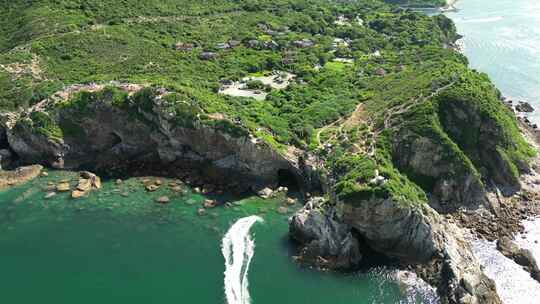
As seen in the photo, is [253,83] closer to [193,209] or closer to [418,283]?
[193,209]

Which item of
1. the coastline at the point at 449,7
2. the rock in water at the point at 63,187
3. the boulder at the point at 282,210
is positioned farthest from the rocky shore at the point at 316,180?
the coastline at the point at 449,7

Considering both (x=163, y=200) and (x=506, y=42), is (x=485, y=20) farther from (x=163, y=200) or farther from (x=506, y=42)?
(x=163, y=200)

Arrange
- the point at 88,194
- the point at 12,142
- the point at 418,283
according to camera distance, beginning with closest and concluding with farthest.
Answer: the point at 418,283, the point at 88,194, the point at 12,142

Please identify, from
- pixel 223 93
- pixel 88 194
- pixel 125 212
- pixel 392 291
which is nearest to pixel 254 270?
pixel 392 291

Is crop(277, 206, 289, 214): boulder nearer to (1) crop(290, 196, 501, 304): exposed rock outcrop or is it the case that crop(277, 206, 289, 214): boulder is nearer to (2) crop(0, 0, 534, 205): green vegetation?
(1) crop(290, 196, 501, 304): exposed rock outcrop

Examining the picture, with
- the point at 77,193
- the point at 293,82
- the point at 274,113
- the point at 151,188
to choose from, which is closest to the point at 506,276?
the point at 274,113

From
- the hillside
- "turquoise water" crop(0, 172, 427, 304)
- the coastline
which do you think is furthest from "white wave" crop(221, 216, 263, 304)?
the coastline
